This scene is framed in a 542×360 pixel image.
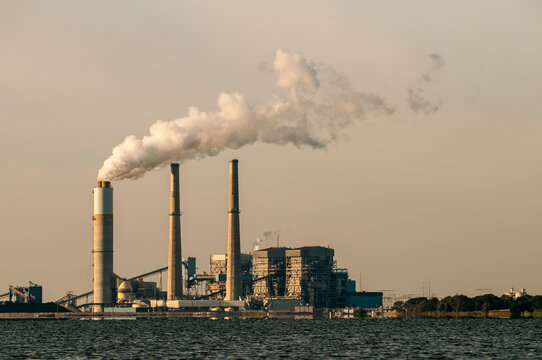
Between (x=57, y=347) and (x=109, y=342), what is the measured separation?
1250 centimetres

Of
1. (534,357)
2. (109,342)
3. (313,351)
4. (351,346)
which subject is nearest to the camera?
(534,357)

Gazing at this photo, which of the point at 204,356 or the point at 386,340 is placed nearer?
the point at 204,356

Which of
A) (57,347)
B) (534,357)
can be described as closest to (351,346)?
(534,357)

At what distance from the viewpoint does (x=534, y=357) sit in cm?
8056

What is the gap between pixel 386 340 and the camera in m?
112

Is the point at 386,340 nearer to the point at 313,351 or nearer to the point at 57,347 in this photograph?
the point at 313,351

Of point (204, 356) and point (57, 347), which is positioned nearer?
point (204, 356)

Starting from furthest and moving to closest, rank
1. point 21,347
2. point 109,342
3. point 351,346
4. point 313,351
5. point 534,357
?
point 109,342
point 21,347
point 351,346
point 313,351
point 534,357

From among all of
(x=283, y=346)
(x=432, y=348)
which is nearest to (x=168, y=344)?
(x=283, y=346)

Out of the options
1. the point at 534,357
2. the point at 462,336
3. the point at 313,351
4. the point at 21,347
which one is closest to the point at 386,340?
the point at 462,336

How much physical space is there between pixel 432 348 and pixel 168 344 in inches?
1182

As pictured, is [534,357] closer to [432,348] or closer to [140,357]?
[432,348]

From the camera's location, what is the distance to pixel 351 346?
9875 centimetres

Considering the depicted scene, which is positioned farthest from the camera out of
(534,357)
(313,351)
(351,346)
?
(351,346)
